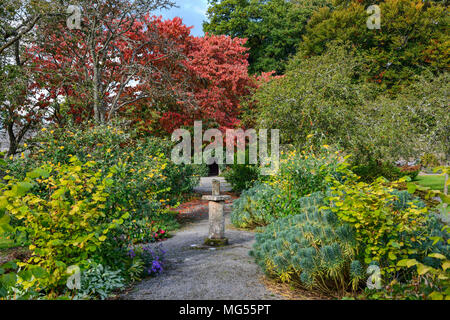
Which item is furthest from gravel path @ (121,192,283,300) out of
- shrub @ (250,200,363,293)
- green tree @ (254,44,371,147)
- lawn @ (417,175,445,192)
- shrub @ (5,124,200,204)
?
lawn @ (417,175,445,192)

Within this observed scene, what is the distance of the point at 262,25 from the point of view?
25.8 metres

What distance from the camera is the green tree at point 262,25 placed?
994 inches

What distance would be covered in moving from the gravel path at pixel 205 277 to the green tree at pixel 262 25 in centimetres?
2154

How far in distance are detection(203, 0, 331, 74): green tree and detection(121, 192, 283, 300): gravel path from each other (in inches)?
848

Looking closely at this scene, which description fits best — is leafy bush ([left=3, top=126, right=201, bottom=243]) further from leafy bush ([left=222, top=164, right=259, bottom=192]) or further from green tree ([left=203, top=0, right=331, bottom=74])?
green tree ([left=203, top=0, right=331, bottom=74])

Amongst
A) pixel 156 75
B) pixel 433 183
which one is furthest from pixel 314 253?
pixel 433 183

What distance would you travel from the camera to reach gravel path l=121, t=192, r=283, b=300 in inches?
138

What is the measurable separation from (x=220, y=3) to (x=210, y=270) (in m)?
25.6

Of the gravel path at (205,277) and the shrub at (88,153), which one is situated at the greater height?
the shrub at (88,153)

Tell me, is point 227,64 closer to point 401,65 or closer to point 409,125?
point 409,125

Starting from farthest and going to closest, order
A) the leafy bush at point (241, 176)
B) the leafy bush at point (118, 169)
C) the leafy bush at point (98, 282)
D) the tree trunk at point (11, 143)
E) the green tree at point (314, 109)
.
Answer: the leafy bush at point (241, 176)
the tree trunk at point (11, 143)
the green tree at point (314, 109)
the leafy bush at point (118, 169)
the leafy bush at point (98, 282)

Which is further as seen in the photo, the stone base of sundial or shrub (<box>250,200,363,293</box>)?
the stone base of sundial

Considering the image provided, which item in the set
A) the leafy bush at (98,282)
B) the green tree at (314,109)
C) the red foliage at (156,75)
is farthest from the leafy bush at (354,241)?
the red foliage at (156,75)

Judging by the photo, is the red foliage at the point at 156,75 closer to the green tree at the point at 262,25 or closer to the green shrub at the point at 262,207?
the green shrub at the point at 262,207
